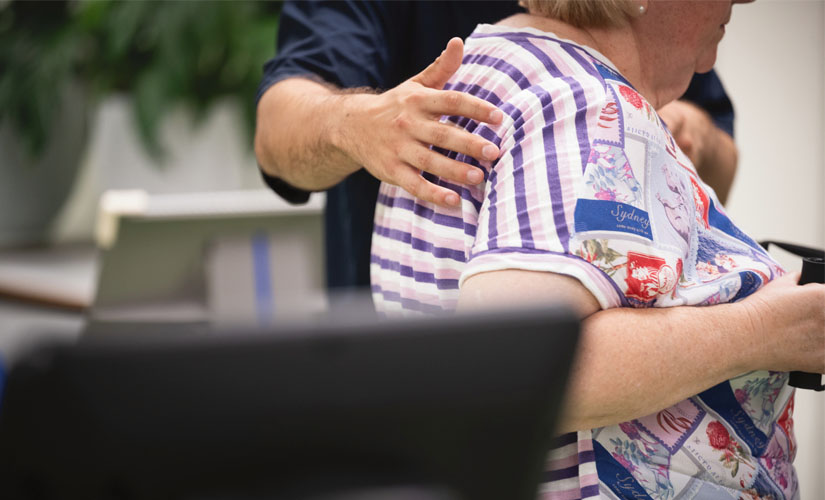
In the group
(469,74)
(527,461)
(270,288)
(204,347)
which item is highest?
(469,74)

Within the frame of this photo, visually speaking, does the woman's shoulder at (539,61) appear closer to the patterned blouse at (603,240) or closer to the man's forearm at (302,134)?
the patterned blouse at (603,240)

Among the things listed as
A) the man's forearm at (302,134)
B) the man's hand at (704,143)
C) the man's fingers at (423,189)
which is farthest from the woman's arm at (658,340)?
the man's hand at (704,143)

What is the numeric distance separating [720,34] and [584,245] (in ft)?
1.60

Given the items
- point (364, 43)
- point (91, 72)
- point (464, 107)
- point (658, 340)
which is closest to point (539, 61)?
point (464, 107)

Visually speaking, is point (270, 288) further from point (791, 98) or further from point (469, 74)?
point (791, 98)

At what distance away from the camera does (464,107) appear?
Answer: 0.80 meters

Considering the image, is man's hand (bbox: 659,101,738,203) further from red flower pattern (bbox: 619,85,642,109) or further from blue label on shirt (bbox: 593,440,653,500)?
blue label on shirt (bbox: 593,440,653,500)

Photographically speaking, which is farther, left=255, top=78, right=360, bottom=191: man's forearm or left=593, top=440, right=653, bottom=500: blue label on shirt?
left=255, top=78, right=360, bottom=191: man's forearm

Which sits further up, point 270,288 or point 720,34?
point 720,34

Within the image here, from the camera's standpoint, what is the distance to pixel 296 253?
1960 millimetres

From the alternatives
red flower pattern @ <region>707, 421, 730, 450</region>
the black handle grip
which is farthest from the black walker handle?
red flower pattern @ <region>707, 421, 730, 450</region>

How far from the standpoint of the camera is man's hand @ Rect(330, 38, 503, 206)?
80cm

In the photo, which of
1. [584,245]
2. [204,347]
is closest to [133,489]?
[204,347]

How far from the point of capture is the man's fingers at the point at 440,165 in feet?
2.61
